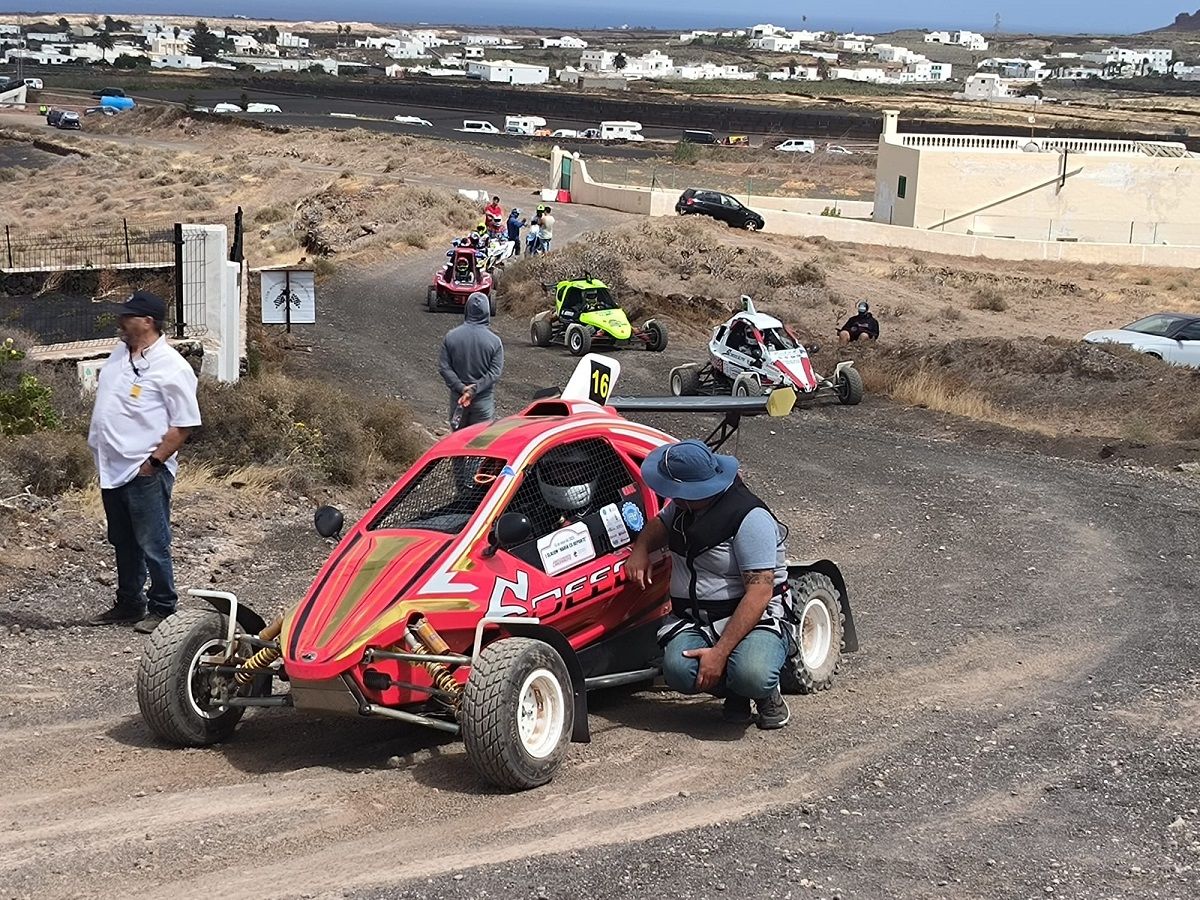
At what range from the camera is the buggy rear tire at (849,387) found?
77.1ft

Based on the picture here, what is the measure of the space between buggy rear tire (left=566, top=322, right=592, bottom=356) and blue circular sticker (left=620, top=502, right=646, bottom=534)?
18.9 metres

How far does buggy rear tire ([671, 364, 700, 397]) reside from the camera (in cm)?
2389

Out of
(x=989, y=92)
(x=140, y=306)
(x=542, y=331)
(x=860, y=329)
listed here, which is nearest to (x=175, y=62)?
(x=989, y=92)

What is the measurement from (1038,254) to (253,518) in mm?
44219

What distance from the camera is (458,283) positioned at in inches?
1271

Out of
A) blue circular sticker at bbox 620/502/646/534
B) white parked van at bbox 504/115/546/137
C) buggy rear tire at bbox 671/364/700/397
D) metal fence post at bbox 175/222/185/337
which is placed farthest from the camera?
white parked van at bbox 504/115/546/137

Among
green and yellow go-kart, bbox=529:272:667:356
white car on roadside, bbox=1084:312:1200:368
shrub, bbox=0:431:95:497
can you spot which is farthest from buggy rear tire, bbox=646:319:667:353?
shrub, bbox=0:431:95:497

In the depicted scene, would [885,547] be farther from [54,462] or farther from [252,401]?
[54,462]

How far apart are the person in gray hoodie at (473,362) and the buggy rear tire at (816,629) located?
209 inches

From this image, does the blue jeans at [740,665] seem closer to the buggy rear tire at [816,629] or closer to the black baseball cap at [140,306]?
the buggy rear tire at [816,629]

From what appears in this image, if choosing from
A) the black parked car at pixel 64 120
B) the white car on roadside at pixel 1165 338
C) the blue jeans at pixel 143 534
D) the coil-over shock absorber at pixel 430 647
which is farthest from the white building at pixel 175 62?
the coil-over shock absorber at pixel 430 647

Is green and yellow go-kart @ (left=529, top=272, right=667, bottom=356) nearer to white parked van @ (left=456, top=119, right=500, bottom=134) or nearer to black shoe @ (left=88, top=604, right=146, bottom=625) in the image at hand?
black shoe @ (left=88, top=604, right=146, bottom=625)

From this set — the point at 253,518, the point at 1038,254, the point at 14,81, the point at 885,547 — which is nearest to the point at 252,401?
the point at 253,518

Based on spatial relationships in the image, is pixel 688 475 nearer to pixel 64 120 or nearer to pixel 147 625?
pixel 147 625
